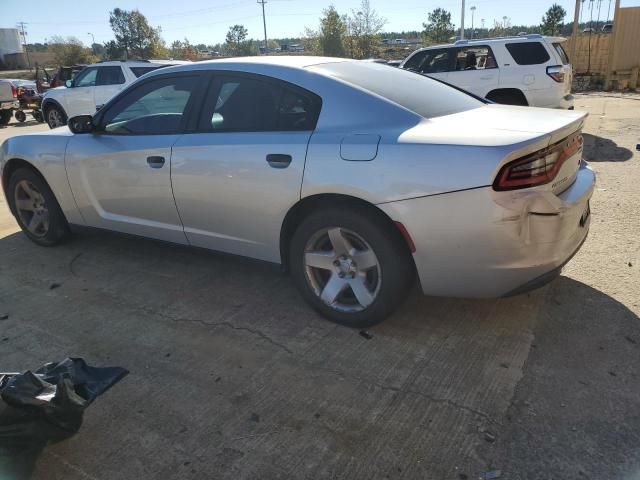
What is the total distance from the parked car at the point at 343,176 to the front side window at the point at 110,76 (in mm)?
8926

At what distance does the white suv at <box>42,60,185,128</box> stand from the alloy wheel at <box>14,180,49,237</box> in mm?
7267

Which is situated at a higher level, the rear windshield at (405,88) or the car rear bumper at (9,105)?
the rear windshield at (405,88)

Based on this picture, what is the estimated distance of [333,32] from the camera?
4047 cm

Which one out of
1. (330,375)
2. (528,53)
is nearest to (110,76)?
(528,53)

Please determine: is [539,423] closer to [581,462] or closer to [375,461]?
[581,462]

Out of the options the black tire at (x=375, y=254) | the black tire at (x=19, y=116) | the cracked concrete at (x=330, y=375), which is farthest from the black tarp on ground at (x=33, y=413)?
the black tire at (x=19, y=116)

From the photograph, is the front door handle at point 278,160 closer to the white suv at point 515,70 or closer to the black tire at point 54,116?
the white suv at point 515,70

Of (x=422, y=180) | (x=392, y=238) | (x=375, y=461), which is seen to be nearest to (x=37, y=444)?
(x=375, y=461)

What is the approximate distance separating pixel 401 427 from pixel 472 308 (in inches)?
50.0

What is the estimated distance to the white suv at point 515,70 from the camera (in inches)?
367

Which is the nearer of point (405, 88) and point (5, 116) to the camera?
point (405, 88)

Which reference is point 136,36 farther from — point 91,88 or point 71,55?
point 91,88

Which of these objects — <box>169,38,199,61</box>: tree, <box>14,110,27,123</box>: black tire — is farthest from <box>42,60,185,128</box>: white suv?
<box>169,38,199,61</box>: tree

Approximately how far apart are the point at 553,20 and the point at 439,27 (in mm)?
15324
